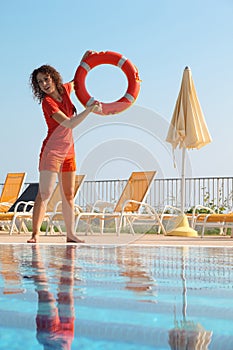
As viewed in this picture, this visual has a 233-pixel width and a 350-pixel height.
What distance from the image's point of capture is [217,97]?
41.5 ft

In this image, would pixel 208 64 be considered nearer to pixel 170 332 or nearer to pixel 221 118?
pixel 221 118

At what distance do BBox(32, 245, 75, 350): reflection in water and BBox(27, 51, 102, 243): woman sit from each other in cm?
237

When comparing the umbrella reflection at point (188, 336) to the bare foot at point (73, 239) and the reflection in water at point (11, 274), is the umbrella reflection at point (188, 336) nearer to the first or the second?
the reflection in water at point (11, 274)

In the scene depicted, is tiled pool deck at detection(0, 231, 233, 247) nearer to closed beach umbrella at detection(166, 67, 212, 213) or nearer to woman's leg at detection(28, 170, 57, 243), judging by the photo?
woman's leg at detection(28, 170, 57, 243)

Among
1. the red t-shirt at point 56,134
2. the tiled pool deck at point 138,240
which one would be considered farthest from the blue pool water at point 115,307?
the tiled pool deck at point 138,240

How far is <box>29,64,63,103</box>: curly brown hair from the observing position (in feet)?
15.6

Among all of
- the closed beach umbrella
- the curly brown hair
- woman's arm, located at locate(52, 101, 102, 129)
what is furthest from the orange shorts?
the closed beach umbrella

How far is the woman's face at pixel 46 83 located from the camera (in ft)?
15.5

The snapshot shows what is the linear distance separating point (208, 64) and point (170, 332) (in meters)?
10.8

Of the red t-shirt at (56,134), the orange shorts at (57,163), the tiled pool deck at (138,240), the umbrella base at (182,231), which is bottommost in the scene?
the tiled pool deck at (138,240)

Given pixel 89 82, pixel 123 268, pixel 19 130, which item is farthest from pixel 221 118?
pixel 123 268

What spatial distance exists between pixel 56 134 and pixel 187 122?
354 cm

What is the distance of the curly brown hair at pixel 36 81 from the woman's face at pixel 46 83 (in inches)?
1.2

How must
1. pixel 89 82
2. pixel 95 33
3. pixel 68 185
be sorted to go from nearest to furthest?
pixel 68 185, pixel 89 82, pixel 95 33
